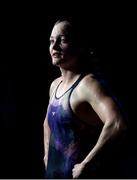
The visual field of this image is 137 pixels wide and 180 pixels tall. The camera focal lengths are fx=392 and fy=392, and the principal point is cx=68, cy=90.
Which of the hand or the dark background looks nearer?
the hand

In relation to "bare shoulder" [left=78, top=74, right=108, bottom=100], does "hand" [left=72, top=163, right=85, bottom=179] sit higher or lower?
lower

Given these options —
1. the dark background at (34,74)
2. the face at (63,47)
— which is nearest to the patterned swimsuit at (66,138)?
the face at (63,47)

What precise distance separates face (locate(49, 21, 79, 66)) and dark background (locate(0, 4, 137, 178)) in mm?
841

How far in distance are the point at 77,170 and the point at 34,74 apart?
1321 millimetres

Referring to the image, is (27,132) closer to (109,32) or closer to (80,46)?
(109,32)

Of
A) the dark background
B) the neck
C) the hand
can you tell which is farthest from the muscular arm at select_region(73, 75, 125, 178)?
the dark background

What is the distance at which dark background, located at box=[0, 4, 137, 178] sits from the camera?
2.46 metres

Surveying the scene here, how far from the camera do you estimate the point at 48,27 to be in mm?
2598

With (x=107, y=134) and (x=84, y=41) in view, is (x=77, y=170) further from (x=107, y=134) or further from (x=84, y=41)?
(x=84, y=41)

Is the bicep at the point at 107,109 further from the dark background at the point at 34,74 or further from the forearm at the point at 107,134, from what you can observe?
the dark background at the point at 34,74

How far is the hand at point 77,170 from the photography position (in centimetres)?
143

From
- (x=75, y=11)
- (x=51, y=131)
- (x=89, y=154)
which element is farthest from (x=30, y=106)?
(x=89, y=154)

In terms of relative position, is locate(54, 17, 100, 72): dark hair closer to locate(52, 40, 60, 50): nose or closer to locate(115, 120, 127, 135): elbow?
locate(52, 40, 60, 50): nose

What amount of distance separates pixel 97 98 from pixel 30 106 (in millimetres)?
1319
